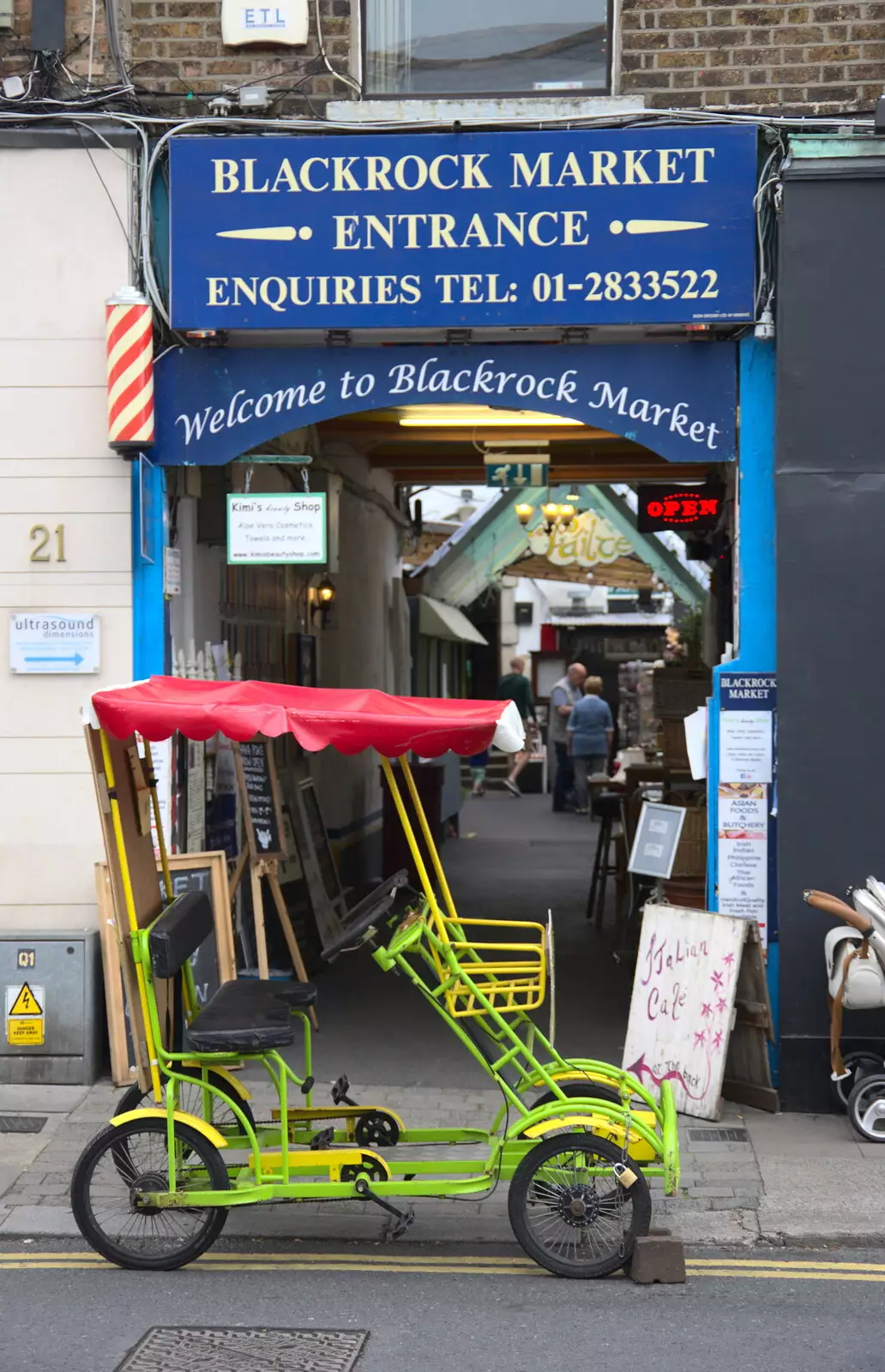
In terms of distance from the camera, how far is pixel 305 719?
5.56 meters

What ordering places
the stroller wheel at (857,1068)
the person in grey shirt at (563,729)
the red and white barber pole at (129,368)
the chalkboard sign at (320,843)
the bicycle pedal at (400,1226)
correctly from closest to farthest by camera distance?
1. the bicycle pedal at (400,1226)
2. the stroller wheel at (857,1068)
3. the red and white barber pole at (129,368)
4. the chalkboard sign at (320,843)
5. the person in grey shirt at (563,729)

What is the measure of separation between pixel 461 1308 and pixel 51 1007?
337cm

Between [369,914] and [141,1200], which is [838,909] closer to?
[369,914]

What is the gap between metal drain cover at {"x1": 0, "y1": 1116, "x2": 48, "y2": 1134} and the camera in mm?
7234

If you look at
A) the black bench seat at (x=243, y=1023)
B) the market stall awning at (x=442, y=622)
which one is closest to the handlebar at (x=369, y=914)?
the black bench seat at (x=243, y=1023)

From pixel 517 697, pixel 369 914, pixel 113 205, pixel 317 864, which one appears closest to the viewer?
pixel 369 914

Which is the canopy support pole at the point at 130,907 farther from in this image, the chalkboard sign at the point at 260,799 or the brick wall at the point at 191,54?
the brick wall at the point at 191,54

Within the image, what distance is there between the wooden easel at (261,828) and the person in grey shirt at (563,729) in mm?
11930

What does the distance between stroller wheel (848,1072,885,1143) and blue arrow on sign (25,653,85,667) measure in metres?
4.58

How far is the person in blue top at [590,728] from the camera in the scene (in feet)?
63.7

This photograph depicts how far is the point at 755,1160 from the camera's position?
6.77 metres

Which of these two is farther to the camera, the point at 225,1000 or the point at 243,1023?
the point at 225,1000

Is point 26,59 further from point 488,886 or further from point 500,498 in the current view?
point 500,498

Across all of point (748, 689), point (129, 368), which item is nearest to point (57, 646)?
point (129, 368)
